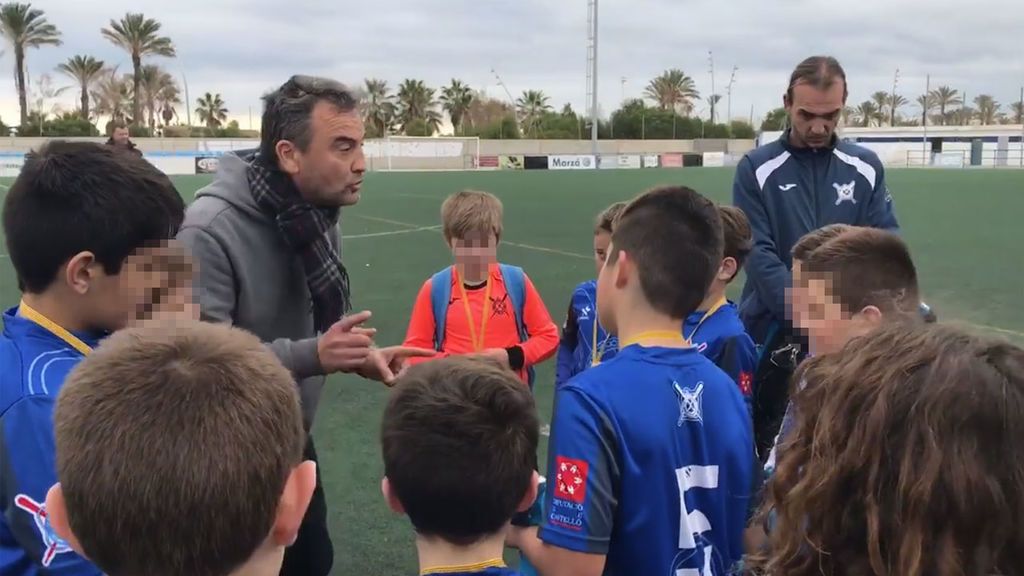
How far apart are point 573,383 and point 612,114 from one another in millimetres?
75223

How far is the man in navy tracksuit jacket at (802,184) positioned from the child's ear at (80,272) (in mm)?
2980

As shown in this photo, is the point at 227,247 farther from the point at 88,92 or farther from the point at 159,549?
the point at 88,92

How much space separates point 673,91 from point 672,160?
139 ft

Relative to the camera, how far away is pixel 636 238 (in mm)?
2330

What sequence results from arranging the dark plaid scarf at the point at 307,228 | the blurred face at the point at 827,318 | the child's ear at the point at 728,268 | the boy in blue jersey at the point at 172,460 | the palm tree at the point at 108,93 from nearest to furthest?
1. the boy in blue jersey at the point at 172,460
2. the blurred face at the point at 827,318
3. the dark plaid scarf at the point at 307,228
4. the child's ear at the point at 728,268
5. the palm tree at the point at 108,93

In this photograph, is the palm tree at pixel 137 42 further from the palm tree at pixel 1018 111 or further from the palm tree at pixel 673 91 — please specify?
the palm tree at pixel 1018 111

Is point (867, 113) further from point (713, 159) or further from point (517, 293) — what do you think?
point (517, 293)

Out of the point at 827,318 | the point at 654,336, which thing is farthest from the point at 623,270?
the point at 827,318

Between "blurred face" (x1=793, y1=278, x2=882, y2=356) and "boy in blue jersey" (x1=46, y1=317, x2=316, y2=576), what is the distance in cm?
197

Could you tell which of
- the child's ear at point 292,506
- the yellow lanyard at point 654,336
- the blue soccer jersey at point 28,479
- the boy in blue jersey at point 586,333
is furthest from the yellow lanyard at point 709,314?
the blue soccer jersey at point 28,479

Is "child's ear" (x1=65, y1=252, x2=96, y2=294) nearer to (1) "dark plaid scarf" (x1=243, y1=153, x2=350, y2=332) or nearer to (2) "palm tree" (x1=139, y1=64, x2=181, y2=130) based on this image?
(1) "dark plaid scarf" (x1=243, y1=153, x2=350, y2=332)

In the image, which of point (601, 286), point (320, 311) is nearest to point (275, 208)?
point (320, 311)

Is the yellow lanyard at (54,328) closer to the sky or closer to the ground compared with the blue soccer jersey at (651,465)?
closer to the sky

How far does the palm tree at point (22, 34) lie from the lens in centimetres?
6312
